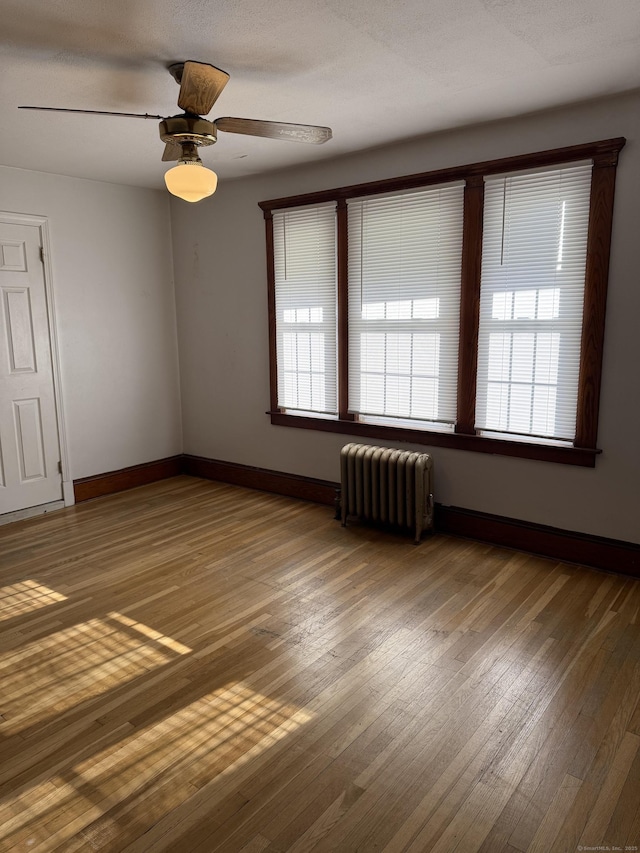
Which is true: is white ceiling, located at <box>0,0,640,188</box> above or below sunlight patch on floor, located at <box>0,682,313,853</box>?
above

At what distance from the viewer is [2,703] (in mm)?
2518

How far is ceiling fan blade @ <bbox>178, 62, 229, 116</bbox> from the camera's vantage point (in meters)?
2.61

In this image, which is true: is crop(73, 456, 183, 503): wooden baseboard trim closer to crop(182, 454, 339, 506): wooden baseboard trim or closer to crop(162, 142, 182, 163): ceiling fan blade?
crop(182, 454, 339, 506): wooden baseboard trim

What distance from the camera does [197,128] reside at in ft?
9.25

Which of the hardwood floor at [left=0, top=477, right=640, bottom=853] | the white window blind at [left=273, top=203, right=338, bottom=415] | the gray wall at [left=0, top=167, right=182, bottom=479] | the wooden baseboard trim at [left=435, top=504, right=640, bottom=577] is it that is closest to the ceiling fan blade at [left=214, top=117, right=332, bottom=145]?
the white window blind at [left=273, top=203, right=338, bottom=415]

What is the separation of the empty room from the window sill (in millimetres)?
26

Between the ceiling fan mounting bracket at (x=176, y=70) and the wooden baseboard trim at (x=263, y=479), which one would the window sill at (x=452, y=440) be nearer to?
the wooden baseboard trim at (x=263, y=479)

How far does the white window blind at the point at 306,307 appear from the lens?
4.75 meters

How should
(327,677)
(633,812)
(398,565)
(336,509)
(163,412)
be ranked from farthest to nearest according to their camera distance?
(163,412), (336,509), (398,565), (327,677), (633,812)

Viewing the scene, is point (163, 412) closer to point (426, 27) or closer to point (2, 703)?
point (2, 703)

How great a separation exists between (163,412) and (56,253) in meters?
1.78

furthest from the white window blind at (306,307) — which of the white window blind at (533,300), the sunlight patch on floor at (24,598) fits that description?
Result: the sunlight patch on floor at (24,598)

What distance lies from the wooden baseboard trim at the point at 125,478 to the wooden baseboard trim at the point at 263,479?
0.17m

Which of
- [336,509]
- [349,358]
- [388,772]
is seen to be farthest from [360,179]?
[388,772]
